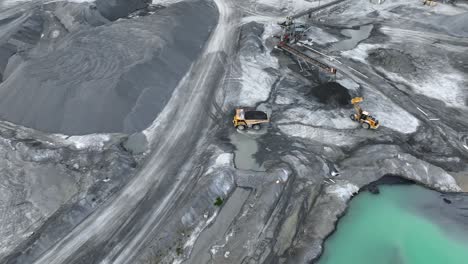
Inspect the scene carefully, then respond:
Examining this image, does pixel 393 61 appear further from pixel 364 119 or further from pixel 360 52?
pixel 364 119

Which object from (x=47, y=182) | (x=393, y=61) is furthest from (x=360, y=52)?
(x=47, y=182)

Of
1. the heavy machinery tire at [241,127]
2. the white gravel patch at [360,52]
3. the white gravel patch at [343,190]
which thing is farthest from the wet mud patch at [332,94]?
the white gravel patch at [343,190]

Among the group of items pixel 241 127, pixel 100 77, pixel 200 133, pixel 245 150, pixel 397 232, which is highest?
pixel 100 77

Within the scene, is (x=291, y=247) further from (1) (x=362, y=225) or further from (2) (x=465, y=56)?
(2) (x=465, y=56)

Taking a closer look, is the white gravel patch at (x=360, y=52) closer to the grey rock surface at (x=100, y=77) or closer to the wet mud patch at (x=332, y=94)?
the wet mud patch at (x=332, y=94)

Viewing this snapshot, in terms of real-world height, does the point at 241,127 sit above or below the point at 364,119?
below

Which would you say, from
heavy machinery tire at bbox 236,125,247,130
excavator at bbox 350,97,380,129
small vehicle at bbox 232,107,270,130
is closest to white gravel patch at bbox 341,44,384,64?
excavator at bbox 350,97,380,129

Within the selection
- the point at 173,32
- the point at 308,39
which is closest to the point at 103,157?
the point at 173,32
